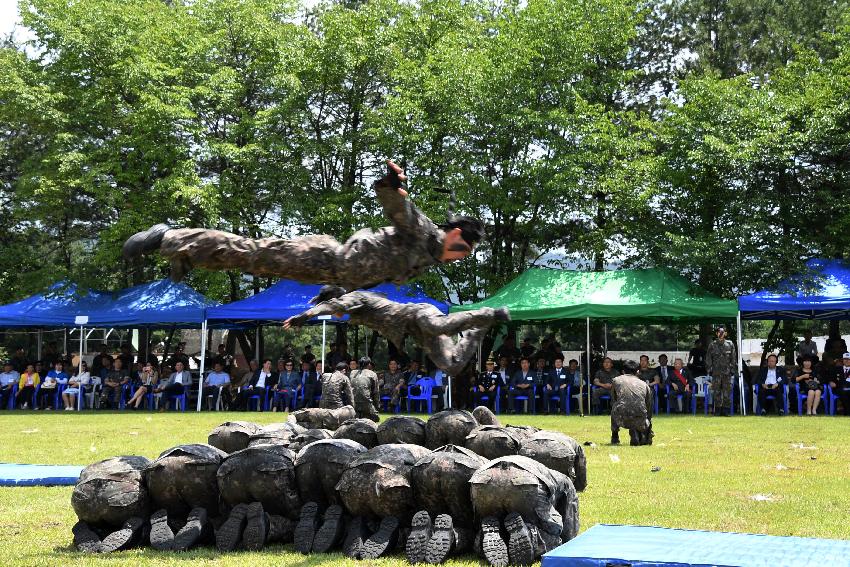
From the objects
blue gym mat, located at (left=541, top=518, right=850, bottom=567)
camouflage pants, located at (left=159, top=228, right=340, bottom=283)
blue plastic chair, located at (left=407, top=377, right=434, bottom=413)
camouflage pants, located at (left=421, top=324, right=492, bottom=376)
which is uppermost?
camouflage pants, located at (left=159, top=228, right=340, bottom=283)

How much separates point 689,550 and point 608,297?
52.3ft

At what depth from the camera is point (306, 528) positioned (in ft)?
21.5

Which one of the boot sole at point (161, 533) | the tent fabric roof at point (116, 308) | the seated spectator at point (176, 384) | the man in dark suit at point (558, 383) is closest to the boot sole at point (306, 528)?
the boot sole at point (161, 533)

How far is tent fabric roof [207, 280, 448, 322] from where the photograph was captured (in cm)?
2220

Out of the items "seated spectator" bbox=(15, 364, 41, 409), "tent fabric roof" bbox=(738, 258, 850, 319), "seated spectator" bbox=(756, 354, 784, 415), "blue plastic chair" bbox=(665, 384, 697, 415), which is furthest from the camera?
"seated spectator" bbox=(15, 364, 41, 409)

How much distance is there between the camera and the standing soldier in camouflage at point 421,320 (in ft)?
26.6

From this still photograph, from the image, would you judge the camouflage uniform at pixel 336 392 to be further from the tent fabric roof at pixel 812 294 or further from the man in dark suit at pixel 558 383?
the tent fabric roof at pixel 812 294

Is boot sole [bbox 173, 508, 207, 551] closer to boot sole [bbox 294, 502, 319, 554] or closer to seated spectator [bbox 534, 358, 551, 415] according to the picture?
boot sole [bbox 294, 502, 319, 554]

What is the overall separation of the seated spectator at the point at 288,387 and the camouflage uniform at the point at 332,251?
16.0 meters

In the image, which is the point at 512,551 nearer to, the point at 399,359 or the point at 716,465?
the point at 716,465

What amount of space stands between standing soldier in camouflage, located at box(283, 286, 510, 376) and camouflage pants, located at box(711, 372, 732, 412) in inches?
531

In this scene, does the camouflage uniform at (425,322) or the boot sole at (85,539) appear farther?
the camouflage uniform at (425,322)

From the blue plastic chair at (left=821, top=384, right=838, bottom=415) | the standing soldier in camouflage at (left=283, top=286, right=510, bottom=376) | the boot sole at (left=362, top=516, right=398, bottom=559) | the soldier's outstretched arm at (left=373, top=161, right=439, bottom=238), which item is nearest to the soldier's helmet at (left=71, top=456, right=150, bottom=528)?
the boot sole at (left=362, top=516, right=398, bottom=559)

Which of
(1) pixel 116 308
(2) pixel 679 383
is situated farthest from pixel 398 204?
(1) pixel 116 308
